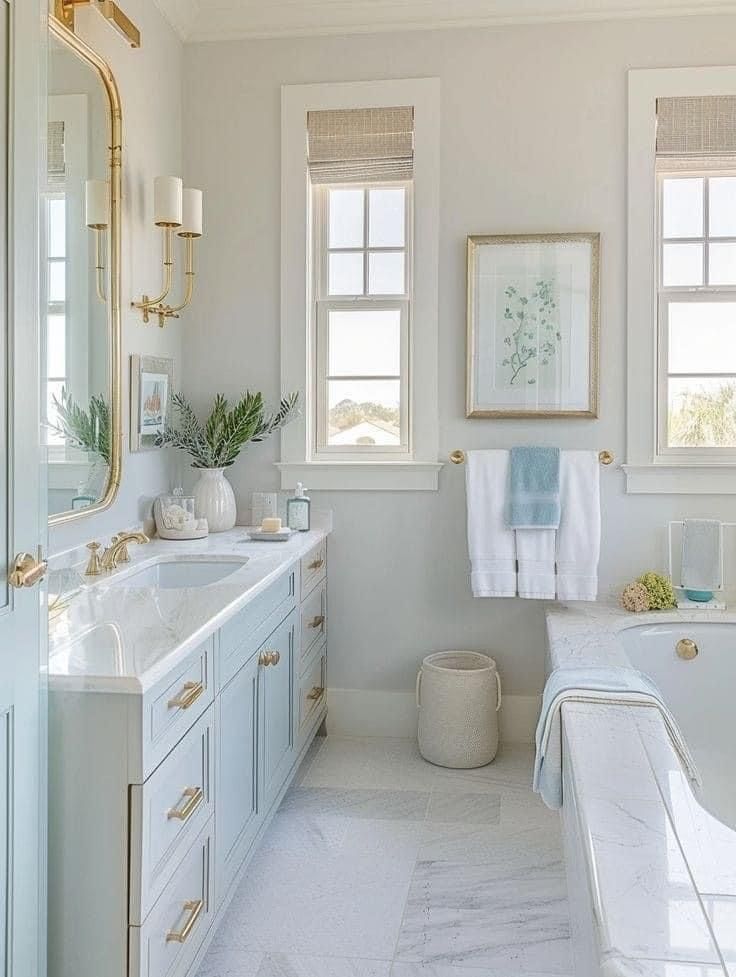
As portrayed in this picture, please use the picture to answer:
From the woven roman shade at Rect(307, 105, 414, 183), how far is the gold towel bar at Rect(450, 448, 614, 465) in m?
1.01

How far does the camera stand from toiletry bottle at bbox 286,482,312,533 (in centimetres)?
342

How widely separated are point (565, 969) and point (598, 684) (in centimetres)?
65

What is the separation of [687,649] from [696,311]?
1.20 metres

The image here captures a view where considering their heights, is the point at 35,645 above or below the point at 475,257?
below

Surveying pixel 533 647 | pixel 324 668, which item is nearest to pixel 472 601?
pixel 533 647

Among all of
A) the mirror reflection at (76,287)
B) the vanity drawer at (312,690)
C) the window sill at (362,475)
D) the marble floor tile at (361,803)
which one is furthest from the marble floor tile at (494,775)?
the mirror reflection at (76,287)

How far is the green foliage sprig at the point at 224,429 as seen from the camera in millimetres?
3436

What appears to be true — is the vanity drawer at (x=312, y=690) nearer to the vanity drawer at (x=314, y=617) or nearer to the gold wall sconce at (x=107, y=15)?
the vanity drawer at (x=314, y=617)

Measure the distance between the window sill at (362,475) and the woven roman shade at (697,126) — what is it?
1.39 m

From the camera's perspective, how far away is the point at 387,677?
3.65 m

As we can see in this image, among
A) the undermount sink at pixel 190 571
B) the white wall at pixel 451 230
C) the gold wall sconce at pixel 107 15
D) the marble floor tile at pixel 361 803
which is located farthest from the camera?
the white wall at pixel 451 230

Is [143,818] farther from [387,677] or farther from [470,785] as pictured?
[387,677]

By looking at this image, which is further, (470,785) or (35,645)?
(470,785)

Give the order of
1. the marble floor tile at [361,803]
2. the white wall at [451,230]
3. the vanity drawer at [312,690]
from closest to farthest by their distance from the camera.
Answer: the marble floor tile at [361,803] → the vanity drawer at [312,690] → the white wall at [451,230]
